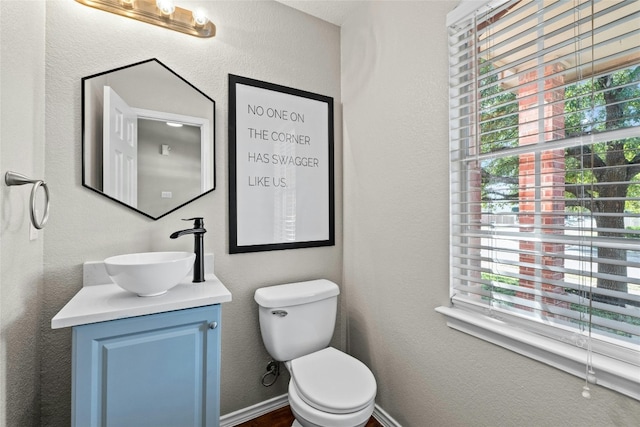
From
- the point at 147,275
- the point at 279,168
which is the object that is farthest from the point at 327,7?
the point at 147,275

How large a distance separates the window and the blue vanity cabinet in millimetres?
1053

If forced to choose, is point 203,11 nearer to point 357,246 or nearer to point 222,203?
point 222,203

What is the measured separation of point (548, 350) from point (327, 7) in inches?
81.8

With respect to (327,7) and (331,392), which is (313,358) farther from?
(327,7)

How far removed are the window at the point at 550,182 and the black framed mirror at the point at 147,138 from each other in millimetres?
1277

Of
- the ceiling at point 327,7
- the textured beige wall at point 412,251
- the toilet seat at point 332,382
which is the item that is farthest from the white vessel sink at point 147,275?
the ceiling at point 327,7

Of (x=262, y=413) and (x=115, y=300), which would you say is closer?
(x=115, y=300)

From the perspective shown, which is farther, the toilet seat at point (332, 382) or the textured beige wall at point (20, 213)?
the toilet seat at point (332, 382)

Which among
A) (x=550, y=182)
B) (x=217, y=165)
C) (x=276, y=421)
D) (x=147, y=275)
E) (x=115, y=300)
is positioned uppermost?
(x=217, y=165)

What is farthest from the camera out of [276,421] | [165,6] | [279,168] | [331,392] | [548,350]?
[279,168]

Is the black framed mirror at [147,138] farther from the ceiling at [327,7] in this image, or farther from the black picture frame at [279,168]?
the ceiling at [327,7]

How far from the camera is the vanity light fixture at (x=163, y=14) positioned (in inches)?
56.6

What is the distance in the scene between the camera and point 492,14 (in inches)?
47.5

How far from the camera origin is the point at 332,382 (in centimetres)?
137
